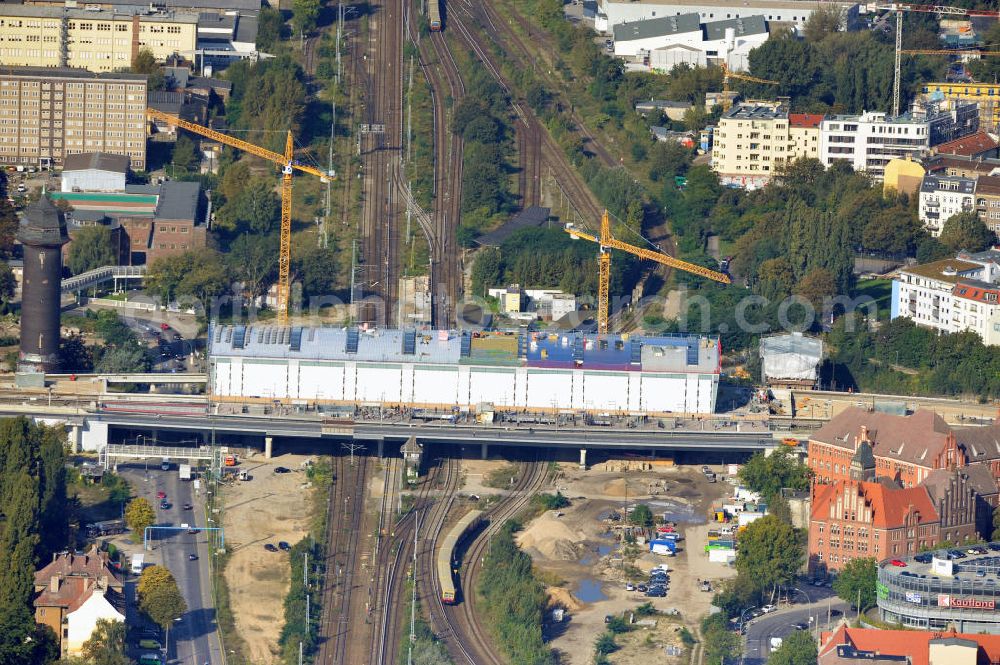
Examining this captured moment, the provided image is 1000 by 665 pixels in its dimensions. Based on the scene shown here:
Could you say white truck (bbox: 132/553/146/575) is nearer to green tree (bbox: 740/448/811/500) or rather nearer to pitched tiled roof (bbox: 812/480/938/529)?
pitched tiled roof (bbox: 812/480/938/529)

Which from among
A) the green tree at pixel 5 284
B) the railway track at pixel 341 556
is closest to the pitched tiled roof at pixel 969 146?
the railway track at pixel 341 556

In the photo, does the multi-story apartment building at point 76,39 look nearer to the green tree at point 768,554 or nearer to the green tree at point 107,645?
the green tree at point 768,554

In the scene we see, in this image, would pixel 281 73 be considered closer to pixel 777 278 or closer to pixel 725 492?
pixel 777 278

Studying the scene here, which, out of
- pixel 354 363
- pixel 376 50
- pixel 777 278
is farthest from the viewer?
pixel 376 50

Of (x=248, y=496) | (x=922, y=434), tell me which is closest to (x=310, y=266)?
(x=248, y=496)

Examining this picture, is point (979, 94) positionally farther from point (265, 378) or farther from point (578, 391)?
point (265, 378)

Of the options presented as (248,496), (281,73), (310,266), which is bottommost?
(248,496)

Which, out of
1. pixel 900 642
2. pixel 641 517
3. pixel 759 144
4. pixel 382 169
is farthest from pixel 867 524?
pixel 382 169
